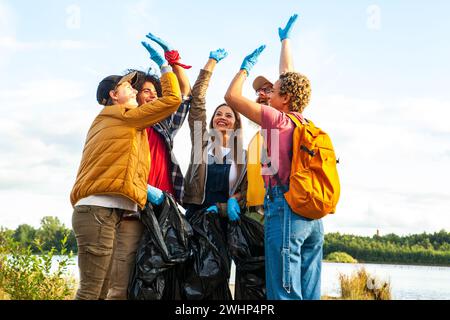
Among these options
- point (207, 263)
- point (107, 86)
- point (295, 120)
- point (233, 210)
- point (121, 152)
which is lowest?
point (207, 263)

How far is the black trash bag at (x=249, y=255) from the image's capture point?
369 centimetres

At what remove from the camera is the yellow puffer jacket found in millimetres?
3158

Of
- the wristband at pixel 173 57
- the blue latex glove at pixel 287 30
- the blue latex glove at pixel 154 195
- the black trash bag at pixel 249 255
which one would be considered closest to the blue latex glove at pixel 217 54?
the wristband at pixel 173 57

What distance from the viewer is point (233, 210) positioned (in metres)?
3.73

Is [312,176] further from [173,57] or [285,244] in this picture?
[173,57]

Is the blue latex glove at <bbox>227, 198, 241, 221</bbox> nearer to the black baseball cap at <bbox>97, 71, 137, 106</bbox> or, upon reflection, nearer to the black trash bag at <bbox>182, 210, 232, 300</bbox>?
the black trash bag at <bbox>182, 210, 232, 300</bbox>

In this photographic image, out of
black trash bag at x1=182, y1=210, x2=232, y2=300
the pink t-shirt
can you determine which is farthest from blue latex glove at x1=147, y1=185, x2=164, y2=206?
the pink t-shirt

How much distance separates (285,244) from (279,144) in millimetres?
606

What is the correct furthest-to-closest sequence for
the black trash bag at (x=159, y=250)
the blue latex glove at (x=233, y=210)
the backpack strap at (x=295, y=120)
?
the blue latex glove at (x=233, y=210) < the black trash bag at (x=159, y=250) < the backpack strap at (x=295, y=120)

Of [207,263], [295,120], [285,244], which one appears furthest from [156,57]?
[285,244]

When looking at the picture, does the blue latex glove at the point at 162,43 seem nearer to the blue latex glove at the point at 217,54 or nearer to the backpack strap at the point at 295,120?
the blue latex glove at the point at 217,54

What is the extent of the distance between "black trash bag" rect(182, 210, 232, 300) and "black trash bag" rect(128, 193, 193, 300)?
9 cm

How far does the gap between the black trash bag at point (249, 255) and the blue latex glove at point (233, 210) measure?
0.15 feet

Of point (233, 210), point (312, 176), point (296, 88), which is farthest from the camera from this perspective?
point (233, 210)
